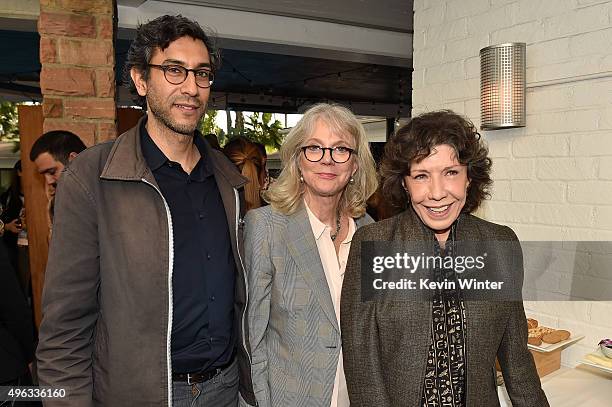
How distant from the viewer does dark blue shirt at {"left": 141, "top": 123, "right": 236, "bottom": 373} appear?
1.52 m

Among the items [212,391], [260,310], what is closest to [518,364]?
[260,310]

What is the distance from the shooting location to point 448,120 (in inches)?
58.0

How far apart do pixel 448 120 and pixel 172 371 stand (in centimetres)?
109

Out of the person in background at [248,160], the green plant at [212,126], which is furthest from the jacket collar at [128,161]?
the green plant at [212,126]

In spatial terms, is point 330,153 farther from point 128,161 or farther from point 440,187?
point 128,161

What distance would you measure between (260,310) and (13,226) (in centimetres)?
295

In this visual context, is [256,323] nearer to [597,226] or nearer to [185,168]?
[185,168]

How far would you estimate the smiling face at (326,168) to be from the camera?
5.50ft

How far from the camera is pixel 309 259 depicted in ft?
5.38

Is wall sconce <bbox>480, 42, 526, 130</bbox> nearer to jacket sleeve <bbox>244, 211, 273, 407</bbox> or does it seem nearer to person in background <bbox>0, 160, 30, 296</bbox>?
jacket sleeve <bbox>244, 211, 273, 407</bbox>

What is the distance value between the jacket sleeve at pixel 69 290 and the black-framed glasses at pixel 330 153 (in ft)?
2.26

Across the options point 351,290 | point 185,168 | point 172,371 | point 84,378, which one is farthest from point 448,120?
point 84,378

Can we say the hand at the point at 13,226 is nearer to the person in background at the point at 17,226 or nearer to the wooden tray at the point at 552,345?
the person in background at the point at 17,226

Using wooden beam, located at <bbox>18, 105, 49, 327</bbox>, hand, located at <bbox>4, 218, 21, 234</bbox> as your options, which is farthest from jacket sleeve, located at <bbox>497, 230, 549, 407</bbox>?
hand, located at <bbox>4, 218, 21, 234</bbox>
